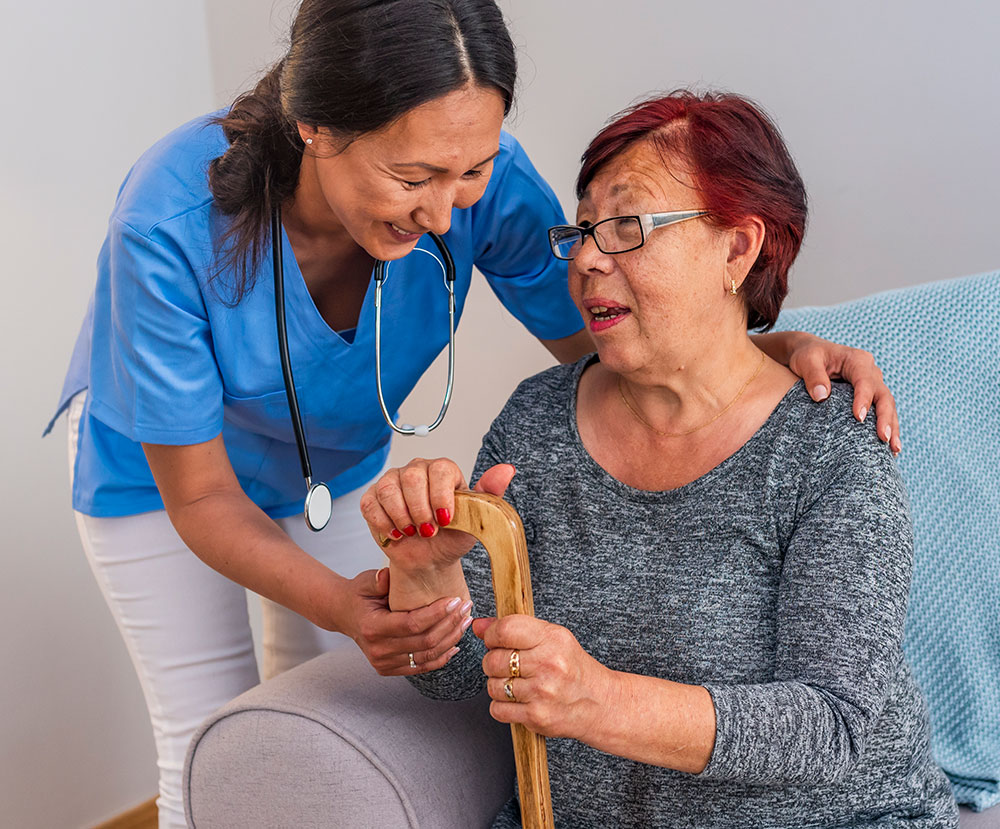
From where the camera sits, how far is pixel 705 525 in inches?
→ 46.4

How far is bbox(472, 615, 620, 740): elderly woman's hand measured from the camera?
2.90 ft

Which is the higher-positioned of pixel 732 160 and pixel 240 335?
pixel 732 160

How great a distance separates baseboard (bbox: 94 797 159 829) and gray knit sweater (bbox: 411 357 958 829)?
1648 millimetres

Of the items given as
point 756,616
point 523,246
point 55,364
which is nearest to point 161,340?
point 523,246

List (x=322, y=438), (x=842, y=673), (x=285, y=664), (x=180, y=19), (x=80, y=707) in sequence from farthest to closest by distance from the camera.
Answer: (x=180, y=19), (x=80, y=707), (x=285, y=664), (x=322, y=438), (x=842, y=673)

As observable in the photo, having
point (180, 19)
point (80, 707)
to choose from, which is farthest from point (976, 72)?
point (80, 707)

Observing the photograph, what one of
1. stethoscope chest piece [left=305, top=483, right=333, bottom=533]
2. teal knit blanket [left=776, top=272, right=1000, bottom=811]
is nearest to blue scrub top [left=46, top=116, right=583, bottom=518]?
stethoscope chest piece [left=305, top=483, right=333, bottom=533]

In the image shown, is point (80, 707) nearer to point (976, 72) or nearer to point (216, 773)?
point (216, 773)

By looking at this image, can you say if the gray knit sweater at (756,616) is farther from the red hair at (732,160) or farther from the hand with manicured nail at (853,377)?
the red hair at (732,160)

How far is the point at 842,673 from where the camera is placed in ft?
3.30

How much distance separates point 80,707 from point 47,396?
75cm

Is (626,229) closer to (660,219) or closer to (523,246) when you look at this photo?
(660,219)

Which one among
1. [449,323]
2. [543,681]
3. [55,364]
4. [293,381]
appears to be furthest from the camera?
[55,364]

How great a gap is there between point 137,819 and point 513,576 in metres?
2.08
